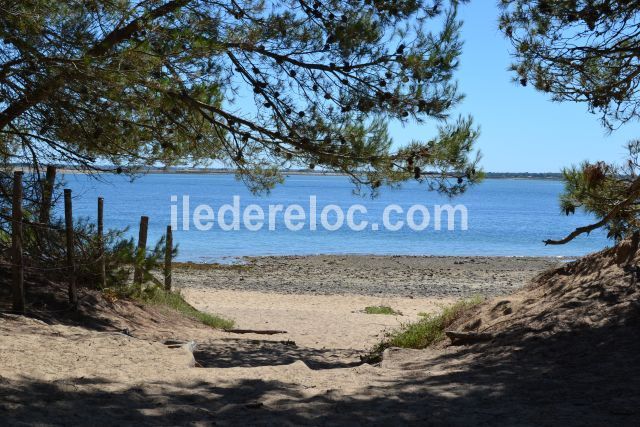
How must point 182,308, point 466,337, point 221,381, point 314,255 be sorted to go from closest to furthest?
point 221,381
point 466,337
point 182,308
point 314,255

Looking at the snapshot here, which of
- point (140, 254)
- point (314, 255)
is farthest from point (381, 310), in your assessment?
point (314, 255)

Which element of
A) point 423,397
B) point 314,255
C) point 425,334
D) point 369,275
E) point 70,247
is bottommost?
point 369,275

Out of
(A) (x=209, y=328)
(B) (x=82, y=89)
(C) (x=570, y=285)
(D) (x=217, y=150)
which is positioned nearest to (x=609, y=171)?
(C) (x=570, y=285)

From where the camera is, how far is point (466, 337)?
7344mm

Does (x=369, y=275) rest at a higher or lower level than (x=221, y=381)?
lower

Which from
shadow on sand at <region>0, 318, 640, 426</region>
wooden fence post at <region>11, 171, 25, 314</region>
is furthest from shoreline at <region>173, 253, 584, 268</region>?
shadow on sand at <region>0, 318, 640, 426</region>

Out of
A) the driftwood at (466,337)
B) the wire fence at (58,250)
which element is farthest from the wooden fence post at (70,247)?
the driftwood at (466,337)

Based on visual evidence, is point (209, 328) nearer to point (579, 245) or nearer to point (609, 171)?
point (609, 171)

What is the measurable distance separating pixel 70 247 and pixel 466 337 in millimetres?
4545

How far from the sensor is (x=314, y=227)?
164ft

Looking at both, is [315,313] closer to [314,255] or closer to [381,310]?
[381,310]

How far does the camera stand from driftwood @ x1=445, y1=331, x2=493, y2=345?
7.14 m

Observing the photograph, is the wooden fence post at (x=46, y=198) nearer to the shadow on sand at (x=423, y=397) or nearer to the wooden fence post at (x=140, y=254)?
the wooden fence post at (x=140, y=254)


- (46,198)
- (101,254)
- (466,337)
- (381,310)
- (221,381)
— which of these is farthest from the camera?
(381,310)
